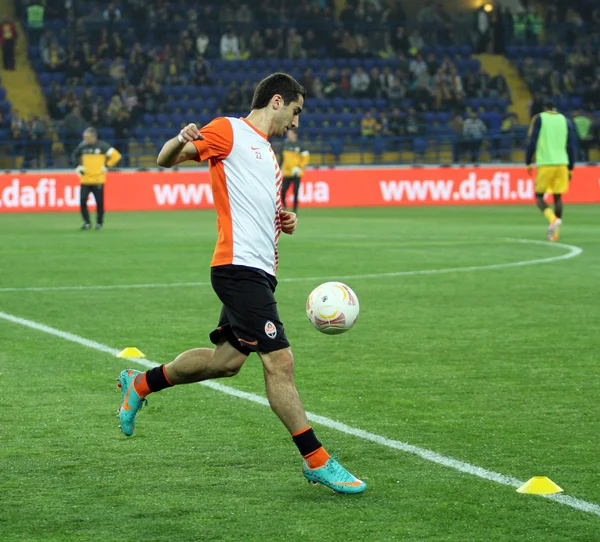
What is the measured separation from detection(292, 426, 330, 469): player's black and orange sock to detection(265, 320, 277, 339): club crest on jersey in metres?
0.45

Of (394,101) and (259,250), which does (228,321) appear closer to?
(259,250)

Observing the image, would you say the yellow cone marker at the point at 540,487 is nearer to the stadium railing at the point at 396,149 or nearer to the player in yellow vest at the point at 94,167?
the player in yellow vest at the point at 94,167

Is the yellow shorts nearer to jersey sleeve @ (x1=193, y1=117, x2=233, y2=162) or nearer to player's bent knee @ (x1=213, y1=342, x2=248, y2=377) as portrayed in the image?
player's bent knee @ (x1=213, y1=342, x2=248, y2=377)

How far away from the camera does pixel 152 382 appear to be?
6301 millimetres

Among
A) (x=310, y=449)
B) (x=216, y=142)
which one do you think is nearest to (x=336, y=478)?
(x=310, y=449)

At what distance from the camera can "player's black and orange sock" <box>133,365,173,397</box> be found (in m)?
6.27

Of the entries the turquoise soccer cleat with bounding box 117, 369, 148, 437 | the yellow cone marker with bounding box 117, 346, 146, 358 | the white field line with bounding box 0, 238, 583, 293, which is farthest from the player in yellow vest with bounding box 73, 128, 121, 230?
the turquoise soccer cleat with bounding box 117, 369, 148, 437

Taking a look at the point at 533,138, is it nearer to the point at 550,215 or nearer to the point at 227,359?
the point at 550,215

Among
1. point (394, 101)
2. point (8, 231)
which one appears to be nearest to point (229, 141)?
point (8, 231)

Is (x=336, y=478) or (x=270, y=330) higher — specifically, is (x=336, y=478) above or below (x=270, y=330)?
below

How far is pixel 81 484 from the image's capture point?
565 centimetres

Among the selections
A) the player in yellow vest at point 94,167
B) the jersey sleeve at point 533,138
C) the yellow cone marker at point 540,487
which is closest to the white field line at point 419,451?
the yellow cone marker at point 540,487

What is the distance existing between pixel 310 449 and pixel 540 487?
102cm

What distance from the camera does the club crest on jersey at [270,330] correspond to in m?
5.69
